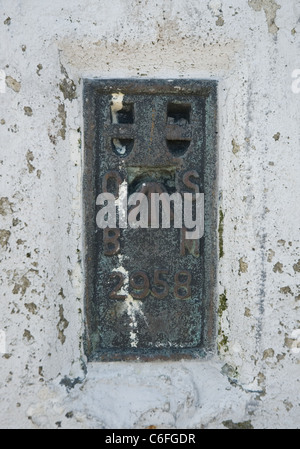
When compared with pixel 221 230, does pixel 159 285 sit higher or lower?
lower

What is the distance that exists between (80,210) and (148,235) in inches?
6.9

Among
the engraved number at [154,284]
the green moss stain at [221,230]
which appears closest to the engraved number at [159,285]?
the engraved number at [154,284]

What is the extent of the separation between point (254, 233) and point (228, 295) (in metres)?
0.17

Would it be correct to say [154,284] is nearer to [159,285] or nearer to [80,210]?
[159,285]

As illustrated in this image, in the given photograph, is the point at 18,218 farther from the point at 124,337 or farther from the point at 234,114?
the point at 234,114

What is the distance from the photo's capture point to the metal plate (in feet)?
3.72

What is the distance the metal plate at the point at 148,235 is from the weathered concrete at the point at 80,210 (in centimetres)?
3

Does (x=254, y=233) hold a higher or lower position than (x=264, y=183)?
lower

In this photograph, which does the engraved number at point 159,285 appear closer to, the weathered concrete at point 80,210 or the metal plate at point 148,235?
the metal plate at point 148,235

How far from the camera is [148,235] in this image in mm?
1147

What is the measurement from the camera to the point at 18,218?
41.9 inches

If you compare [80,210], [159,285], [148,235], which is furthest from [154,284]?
[80,210]

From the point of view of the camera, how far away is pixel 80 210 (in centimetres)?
113
